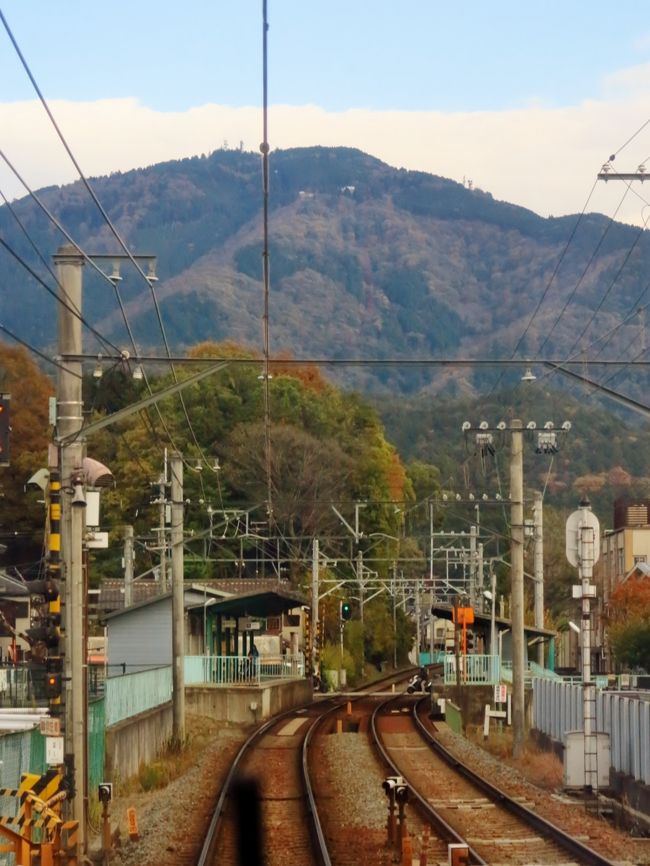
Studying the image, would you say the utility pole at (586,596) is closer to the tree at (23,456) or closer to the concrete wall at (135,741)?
the concrete wall at (135,741)

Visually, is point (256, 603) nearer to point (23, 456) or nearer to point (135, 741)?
point (135, 741)

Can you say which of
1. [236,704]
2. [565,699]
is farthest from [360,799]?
[236,704]

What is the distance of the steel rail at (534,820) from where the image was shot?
1792 centimetres

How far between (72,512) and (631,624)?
50952mm

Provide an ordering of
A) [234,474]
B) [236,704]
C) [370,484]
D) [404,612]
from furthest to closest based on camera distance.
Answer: [404,612]
[370,484]
[234,474]
[236,704]

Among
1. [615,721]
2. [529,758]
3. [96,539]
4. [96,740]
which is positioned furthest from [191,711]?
[96,539]

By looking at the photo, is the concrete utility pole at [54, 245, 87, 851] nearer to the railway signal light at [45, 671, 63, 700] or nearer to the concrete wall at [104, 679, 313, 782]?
the railway signal light at [45, 671, 63, 700]

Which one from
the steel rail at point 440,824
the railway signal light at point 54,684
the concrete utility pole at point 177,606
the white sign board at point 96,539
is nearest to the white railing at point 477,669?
the concrete utility pole at point 177,606

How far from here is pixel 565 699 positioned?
30.6m

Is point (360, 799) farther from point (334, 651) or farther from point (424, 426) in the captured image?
point (424, 426)

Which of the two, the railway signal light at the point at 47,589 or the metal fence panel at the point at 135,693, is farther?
the metal fence panel at the point at 135,693

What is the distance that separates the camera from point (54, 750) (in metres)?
18.2

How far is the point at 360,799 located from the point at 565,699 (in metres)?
6.77

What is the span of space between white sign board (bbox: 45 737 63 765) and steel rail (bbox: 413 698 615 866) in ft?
20.3
